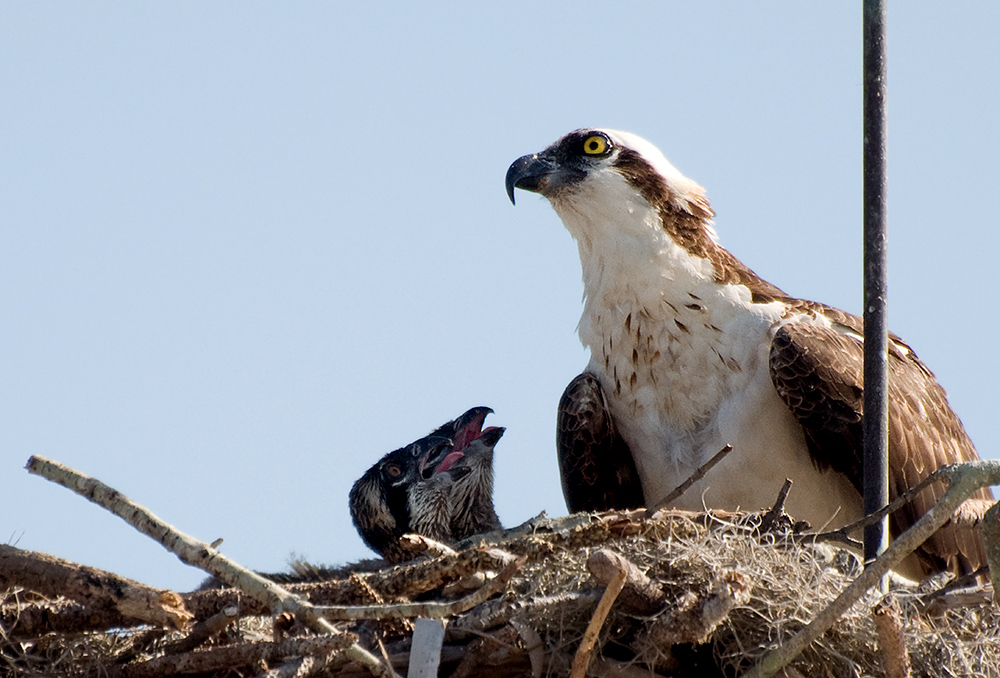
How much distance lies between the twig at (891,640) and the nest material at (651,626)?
0.90 feet

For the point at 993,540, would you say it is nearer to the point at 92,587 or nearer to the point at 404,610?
the point at 404,610

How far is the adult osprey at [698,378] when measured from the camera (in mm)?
6145

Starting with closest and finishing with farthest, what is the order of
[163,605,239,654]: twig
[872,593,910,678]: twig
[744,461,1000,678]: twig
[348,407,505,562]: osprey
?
[744,461,1000,678]: twig → [872,593,910,678]: twig → [163,605,239,654]: twig → [348,407,505,562]: osprey

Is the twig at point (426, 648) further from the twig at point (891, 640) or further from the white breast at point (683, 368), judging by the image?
the white breast at point (683, 368)

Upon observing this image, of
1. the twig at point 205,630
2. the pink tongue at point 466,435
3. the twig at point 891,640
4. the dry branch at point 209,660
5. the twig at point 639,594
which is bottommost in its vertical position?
the twig at point 891,640

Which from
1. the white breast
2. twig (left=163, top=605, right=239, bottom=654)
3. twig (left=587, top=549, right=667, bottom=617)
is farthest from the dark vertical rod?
twig (left=163, top=605, right=239, bottom=654)

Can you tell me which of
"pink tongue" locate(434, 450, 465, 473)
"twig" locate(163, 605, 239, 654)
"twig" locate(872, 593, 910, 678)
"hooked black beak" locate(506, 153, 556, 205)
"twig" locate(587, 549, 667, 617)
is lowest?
"twig" locate(872, 593, 910, 678)

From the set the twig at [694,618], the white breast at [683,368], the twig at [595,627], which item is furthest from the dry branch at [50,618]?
the white breast at [683,368]

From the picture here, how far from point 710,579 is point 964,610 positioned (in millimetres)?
900

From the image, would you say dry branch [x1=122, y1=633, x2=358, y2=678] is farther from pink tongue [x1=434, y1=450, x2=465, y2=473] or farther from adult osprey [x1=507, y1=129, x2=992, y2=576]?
pink tongue [x1=434, y1=450, x2=465, y2=473]

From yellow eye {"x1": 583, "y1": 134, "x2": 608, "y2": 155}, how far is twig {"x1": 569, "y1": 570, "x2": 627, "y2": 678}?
295 cm

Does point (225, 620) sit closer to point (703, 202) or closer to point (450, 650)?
point (450, 650)

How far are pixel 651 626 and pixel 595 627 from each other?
34 cm

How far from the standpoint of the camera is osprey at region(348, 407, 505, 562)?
729 cm
